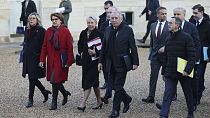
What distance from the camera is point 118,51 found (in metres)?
8.16

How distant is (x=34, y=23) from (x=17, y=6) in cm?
980

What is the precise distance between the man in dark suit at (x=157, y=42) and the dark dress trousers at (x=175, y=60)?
118 cm

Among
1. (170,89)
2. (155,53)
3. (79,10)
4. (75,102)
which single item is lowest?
(75,102)

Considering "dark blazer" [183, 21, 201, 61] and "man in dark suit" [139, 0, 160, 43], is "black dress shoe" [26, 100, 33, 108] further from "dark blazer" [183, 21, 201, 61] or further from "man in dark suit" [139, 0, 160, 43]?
"man in dark suit" [139, 0, 160, 43]

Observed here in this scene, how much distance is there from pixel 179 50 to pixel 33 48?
101 inches

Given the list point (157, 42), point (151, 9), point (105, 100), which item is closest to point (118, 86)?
point (105, 100)

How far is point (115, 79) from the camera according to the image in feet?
27.1

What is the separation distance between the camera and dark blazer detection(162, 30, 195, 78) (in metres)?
7.76

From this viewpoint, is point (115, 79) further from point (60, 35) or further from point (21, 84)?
point (21, 84)

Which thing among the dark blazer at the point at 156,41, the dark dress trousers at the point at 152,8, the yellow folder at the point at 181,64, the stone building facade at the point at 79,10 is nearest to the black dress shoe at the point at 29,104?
the dark blazer at the point at 156,41

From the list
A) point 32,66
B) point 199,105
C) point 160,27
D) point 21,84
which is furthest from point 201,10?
point 21,84

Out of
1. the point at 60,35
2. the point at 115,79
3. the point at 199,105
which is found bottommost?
the point at 199,105

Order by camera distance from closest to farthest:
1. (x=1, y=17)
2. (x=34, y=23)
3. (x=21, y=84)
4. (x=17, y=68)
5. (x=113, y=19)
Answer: (x=113, y=19), (x=34, y=23), (x=21, y=84), (x=17, y=68), (x=1, y=17)

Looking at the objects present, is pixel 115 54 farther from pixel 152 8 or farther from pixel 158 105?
pixel 152 8
